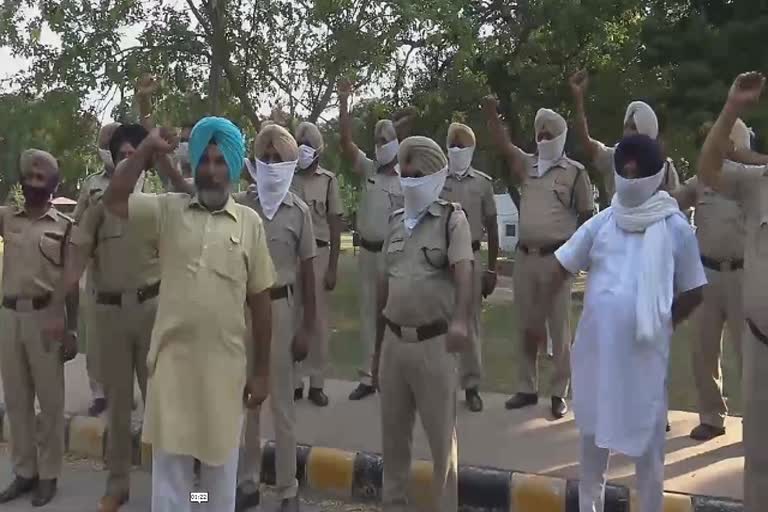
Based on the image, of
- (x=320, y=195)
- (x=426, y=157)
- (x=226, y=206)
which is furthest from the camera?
(x=320, y=195)

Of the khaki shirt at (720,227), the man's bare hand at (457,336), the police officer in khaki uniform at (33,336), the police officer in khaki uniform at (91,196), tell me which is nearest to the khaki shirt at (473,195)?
the khaki shirt at (720,227)

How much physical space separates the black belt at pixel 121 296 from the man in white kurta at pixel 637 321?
2.51m

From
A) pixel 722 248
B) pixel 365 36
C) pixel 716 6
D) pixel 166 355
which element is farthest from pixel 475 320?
pixel 716 6

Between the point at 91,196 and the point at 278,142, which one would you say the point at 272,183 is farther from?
the point at 91,196

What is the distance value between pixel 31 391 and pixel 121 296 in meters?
0.98

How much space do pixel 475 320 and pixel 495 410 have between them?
26.8 inches

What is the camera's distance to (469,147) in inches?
287

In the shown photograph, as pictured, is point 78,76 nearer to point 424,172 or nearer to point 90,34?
point 90,34

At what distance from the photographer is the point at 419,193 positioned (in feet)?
15.8

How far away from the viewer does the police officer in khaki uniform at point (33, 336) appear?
5.68m

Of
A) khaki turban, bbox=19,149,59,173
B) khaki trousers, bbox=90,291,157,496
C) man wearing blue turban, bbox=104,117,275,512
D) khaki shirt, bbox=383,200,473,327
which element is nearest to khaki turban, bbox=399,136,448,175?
khaki shirt, bbox=383,200,473,327

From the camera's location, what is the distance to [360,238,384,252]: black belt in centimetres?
753

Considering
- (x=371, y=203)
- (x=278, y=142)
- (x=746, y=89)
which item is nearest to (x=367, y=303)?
(x=371, y=203)

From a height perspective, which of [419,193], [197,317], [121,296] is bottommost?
[197,317]
